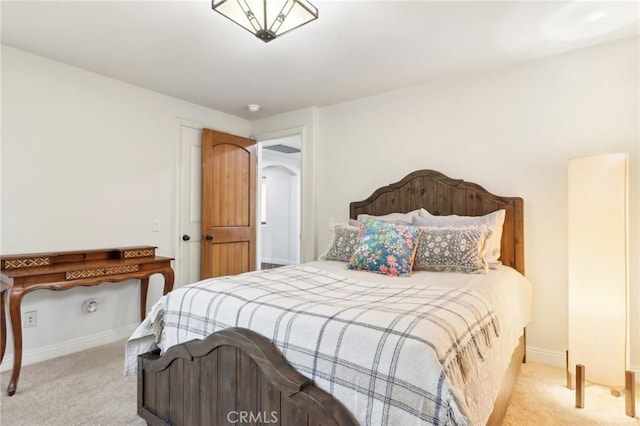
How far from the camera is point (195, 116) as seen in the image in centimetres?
384

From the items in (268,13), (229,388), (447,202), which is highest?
(268,13)

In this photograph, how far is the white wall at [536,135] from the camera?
244 centimetres

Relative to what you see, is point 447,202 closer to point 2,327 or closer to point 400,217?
point 400,217

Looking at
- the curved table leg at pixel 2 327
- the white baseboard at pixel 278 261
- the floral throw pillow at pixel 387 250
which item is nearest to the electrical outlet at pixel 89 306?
the curved table leg at pixel 2 327

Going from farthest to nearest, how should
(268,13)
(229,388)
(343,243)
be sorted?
(343,243), (268,13), (229,388)

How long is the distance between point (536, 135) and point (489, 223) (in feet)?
2.66

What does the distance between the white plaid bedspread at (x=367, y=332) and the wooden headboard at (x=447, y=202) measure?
1324 millimetres

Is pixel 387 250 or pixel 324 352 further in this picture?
pixel 387 250

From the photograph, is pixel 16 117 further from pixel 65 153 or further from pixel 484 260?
pixel 484 260

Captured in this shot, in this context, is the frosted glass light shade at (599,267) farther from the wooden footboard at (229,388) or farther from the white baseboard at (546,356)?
the wooden footboard at (229,388)

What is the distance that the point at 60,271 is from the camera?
238 cm

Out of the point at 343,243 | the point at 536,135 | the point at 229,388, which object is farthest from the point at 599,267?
the point at 229,388

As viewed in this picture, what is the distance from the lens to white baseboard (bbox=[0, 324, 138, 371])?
8.42 feet

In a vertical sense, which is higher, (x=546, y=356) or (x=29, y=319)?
(x=29, y=319)
